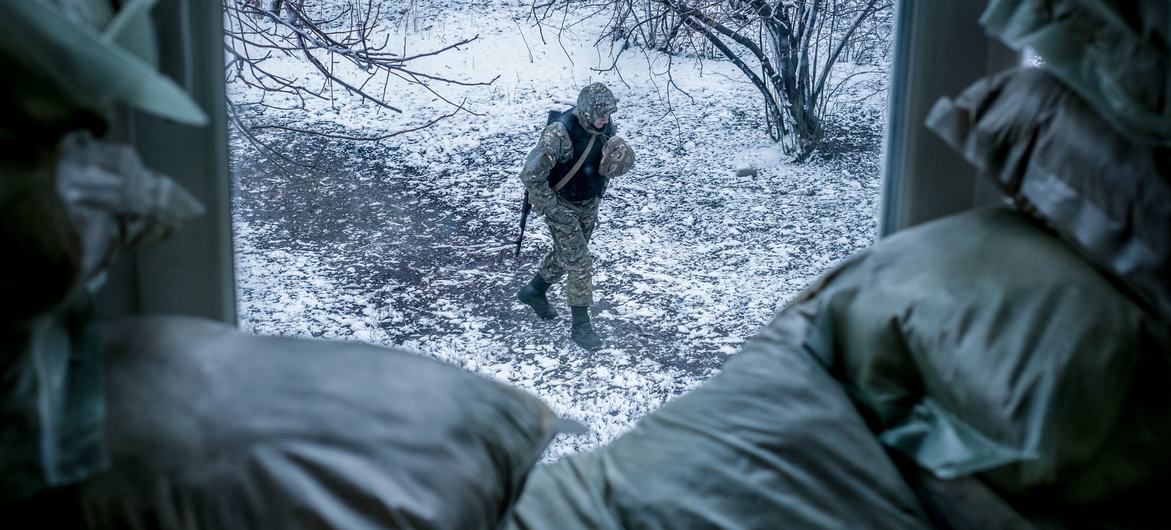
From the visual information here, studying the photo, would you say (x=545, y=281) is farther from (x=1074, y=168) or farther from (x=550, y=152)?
(x=1074, y=168)

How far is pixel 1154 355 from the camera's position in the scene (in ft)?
2.64

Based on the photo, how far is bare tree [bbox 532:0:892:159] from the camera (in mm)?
1130

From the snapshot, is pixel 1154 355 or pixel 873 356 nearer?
pixel 1154 355

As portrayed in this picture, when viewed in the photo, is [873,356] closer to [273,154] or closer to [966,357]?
[966,357]

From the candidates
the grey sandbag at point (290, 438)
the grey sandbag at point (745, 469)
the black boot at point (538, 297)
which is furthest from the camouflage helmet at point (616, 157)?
the grey sandbag at point (290, 438)

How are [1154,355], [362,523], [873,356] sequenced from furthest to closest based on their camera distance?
[873,356]
[1154,355]
[362,523]

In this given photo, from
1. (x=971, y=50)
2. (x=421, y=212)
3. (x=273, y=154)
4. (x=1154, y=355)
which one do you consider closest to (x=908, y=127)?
(x=971, y=50)

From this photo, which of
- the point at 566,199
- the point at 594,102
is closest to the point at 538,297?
the point at 566,199

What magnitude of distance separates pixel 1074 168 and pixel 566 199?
55cm

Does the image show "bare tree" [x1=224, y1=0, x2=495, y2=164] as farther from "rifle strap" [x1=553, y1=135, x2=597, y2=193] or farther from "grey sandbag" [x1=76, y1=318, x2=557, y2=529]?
"grey sandbag" [x1=76, y1=318, x2=557, y2=529]

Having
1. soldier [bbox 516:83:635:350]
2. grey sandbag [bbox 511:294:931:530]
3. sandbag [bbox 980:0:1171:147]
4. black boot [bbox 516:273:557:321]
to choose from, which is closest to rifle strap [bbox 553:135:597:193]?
soldier [bbox 516:83:635:350]

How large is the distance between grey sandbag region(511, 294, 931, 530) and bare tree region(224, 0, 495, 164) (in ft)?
1.49

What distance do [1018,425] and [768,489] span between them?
0.23 m

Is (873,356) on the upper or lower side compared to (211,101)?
lower
